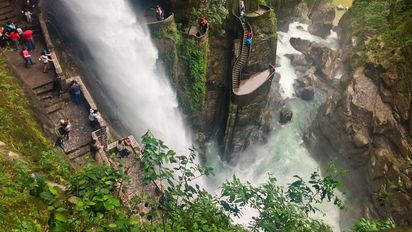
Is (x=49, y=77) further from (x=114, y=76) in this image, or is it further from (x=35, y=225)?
(x=35, y=225)

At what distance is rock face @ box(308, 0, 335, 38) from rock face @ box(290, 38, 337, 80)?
4665 millimetres

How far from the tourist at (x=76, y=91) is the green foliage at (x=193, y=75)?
8020mm

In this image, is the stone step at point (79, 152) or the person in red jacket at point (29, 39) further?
the person in red jacket at point (29, 39)

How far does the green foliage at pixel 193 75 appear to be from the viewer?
21844 millimetres

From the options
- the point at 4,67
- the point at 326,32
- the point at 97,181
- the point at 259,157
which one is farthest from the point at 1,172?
the point at 326,32

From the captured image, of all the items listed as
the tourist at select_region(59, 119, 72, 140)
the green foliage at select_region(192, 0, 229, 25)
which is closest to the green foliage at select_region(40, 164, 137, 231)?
the tourist at select_region(59, 119, 72, 140)

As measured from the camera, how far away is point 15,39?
15.7m

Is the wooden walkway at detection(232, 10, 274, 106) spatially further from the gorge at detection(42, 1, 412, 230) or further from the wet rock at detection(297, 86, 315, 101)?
the wet rock at detection(297, 86, 315, 101)

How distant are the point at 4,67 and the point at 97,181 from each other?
319 inches

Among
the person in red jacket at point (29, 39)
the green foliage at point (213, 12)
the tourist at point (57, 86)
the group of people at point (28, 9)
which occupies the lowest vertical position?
the tourist at point (57, 86)

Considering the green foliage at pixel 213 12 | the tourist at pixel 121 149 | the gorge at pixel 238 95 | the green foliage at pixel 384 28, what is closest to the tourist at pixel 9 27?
the gorge at pixel 238 95

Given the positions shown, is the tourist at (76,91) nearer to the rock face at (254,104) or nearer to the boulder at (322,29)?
the rock face at (254,104)

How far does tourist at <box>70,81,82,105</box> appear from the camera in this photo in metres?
15.5

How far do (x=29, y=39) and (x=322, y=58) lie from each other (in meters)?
28.0
